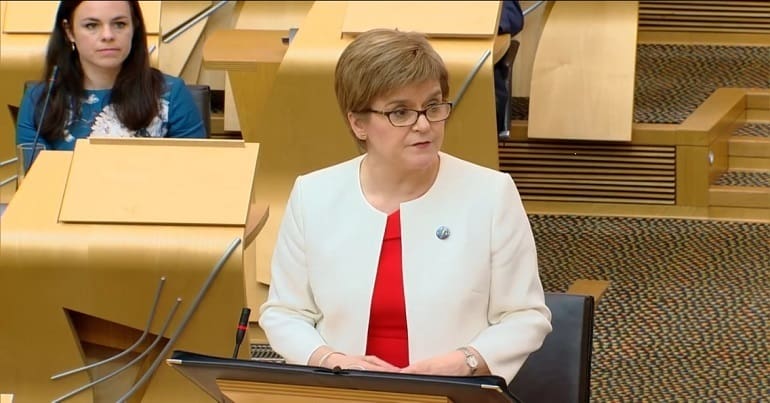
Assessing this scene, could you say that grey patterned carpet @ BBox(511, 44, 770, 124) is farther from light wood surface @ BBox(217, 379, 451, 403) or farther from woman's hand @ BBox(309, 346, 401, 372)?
light wood surface @ BBox(217, 379, 451, 403)

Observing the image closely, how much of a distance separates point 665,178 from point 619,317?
1.15 m

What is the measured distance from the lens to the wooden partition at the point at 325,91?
4.67 metres

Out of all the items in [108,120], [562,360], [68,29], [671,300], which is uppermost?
[68,29]

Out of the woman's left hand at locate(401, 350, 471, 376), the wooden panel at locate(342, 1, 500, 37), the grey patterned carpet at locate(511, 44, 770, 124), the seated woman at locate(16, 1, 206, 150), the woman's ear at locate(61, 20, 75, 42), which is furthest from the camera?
the grey patterned carpet at locate(511, 44, 770, 124)

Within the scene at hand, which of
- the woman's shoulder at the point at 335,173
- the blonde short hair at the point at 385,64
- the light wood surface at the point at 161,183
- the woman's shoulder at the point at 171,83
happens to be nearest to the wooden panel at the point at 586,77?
the woman's shoulder at the point at 171,83

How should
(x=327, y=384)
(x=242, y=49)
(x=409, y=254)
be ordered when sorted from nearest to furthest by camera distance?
(x=327, y=384) → (x=409, y=254) → (x=242, y=49)

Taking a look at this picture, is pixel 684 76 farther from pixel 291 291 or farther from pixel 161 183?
pixel 291 291

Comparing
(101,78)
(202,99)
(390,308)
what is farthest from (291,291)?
(202,99)

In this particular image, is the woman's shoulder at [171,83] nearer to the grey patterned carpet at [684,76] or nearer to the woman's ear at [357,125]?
the woman's ear at [357,125]

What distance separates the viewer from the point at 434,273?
2.63 meters

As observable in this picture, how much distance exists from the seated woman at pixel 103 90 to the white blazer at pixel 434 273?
1.52 metres

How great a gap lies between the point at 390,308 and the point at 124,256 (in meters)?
0.81

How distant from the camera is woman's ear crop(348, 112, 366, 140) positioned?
2639 millimetres

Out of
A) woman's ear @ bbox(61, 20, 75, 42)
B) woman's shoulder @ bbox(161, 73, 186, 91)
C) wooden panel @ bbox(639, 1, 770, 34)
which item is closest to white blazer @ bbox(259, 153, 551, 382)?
woman's shoulder @ bbox(161, 73, 186, 91)
